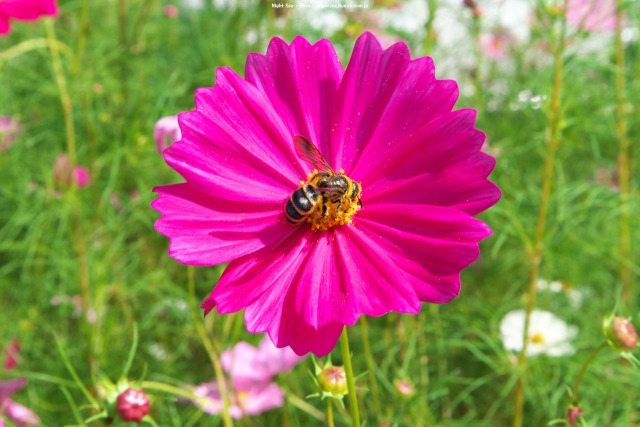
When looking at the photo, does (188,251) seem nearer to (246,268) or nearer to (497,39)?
(246,268)

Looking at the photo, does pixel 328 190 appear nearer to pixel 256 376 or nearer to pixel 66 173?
pixel 256 376

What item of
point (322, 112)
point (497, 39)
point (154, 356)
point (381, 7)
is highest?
point (497, 39)

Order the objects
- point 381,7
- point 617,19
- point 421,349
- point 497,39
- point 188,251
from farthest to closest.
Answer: point 497,39
point 381,7
point 617,19
point 421,349
point 188,251

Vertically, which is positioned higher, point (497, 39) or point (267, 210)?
point (497, 39)

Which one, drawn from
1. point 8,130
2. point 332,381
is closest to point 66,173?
point 8,130

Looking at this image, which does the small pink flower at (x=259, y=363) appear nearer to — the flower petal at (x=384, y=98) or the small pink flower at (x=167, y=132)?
the small pink flower at (x=167, y=132)

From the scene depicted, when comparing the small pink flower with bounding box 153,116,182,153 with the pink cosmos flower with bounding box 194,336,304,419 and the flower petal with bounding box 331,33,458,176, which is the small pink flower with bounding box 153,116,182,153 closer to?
the flower petal with bounding box 331,33,458,176

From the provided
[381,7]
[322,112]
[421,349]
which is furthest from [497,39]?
[322,112]
